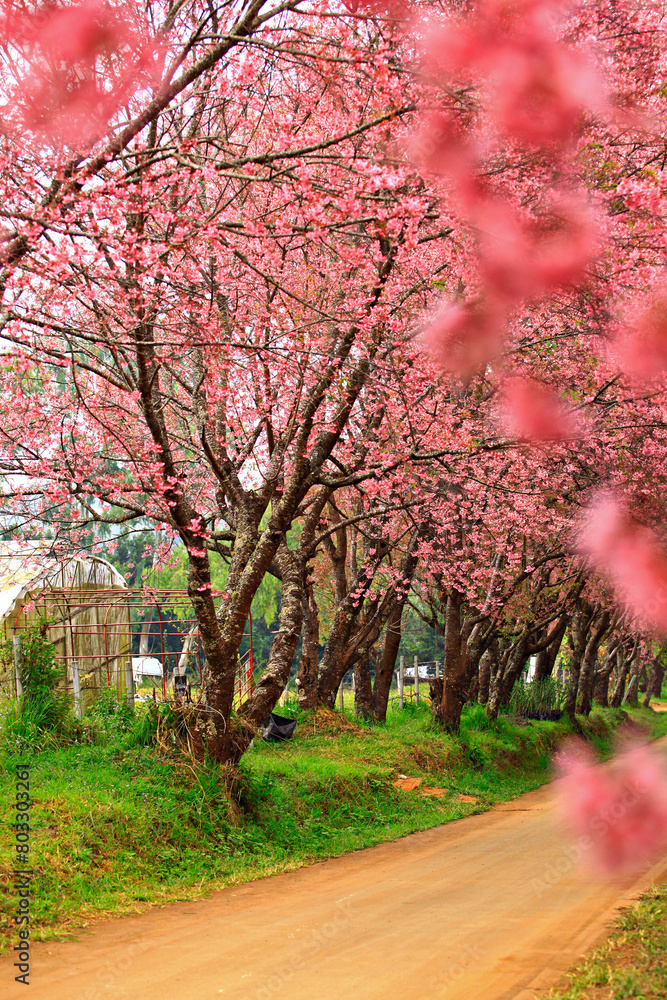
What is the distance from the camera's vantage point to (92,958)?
613 cm

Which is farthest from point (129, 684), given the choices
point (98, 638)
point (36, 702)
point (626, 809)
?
point (626, 809)

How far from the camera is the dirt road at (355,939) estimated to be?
5.54 metres

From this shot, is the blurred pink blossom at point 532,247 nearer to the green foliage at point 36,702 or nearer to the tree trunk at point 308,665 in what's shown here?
the green foliage at point 36,702

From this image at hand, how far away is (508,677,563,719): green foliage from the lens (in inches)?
1042

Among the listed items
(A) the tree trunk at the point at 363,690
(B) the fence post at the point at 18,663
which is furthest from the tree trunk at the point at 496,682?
(B) the fence post at the point at 18,663

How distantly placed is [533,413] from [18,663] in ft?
22.5

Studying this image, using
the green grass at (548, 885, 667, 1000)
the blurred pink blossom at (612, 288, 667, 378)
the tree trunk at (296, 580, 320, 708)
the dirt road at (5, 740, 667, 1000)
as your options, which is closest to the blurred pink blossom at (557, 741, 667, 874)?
the dirt road at (5, 740, 667, 1000)

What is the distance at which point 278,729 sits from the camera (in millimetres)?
15234

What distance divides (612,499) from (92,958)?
11.3 meters

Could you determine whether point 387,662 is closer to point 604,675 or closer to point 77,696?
point 77,696

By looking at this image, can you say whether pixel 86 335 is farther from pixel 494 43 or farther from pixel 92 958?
pixel 92 958

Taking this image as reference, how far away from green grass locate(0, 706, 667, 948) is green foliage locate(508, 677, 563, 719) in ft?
33.8

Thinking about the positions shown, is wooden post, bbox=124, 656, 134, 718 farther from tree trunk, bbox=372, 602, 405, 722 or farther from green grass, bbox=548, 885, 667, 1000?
green grass, bbox=548, 885, 667, 1000

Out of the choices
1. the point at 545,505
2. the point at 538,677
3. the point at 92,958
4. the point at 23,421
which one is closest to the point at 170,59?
the point at 23,421
